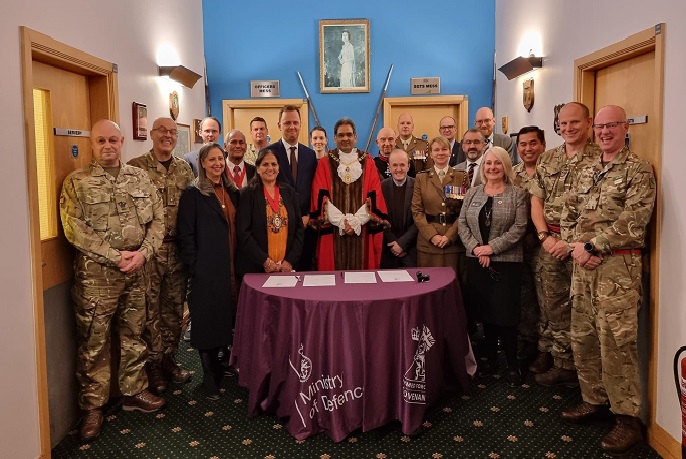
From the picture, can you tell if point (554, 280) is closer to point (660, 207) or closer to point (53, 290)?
point (660, 207)

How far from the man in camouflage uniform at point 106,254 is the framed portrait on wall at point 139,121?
858 mm

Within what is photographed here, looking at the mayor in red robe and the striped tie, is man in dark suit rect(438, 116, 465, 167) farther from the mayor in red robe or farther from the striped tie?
the striped tie

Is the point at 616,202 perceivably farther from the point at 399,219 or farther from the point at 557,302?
the point at 399,219

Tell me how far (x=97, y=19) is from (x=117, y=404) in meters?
2.19

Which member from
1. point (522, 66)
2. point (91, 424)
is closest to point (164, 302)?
point (91, 424)

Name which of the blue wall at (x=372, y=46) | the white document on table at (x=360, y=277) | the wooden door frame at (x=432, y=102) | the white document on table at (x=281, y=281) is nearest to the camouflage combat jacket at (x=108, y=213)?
the white document on table at (x=281, y=281)

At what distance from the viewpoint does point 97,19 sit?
340 centimetres

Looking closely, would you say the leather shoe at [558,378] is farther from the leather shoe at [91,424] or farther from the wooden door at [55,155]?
the wooden door at [55,155]

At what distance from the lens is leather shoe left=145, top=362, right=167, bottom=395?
3.53 meters

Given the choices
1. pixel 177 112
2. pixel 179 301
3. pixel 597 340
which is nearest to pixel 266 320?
pixel 179 301

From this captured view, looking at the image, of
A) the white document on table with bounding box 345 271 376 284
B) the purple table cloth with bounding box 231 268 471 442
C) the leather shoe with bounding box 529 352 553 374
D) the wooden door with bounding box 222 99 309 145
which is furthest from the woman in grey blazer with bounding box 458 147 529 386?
the wooden door with bounding box 222 99 309 145

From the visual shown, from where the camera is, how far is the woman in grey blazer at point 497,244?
11.4ft

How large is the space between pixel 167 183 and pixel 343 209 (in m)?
1.19

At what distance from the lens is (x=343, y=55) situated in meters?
6.93
